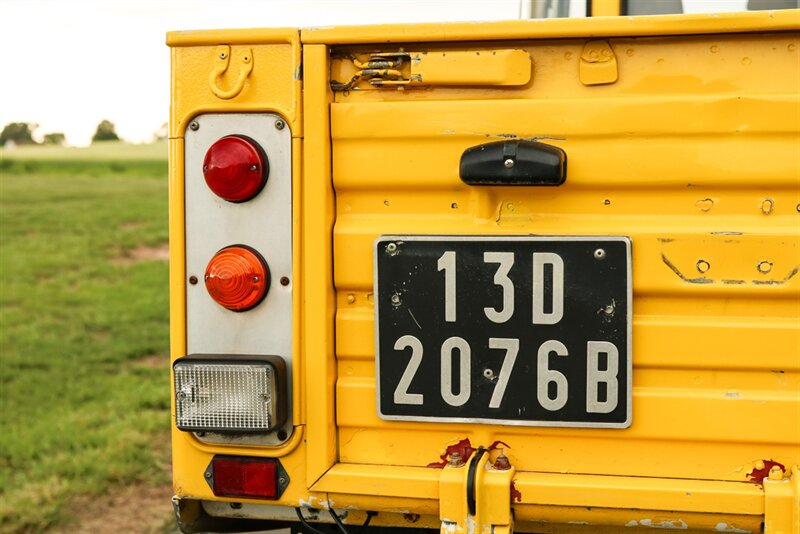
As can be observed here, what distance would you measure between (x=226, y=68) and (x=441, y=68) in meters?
0.55

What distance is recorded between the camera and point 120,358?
8211mm

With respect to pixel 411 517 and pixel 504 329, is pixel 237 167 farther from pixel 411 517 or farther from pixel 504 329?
pixel 411 517

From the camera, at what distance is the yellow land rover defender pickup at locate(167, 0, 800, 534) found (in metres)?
2.13

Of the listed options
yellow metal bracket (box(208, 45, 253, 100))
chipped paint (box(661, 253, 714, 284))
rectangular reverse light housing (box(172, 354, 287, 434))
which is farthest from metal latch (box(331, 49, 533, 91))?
rectangular reverse light housing (box(172, 354, 287, 434))

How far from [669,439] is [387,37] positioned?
119 centimetres

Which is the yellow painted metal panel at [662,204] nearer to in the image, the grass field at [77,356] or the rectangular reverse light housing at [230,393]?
the rectangular reverse light housing at [230,393]

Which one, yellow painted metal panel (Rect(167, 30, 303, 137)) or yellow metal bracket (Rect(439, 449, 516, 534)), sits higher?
yellow painted metal panel (Rect(167, 30, 303, 137))

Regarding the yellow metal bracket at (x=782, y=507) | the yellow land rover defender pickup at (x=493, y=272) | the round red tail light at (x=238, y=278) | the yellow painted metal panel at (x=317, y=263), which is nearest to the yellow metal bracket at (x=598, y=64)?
the yellow land rover defender pickup at (x=493, y=272)

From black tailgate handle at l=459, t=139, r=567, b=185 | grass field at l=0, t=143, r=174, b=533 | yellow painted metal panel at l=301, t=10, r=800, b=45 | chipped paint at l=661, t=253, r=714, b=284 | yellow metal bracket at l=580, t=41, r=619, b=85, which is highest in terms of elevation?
yellow painted metal panel at l=301, t=10, r=800, b=45

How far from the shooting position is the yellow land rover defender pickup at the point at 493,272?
6.98 feet

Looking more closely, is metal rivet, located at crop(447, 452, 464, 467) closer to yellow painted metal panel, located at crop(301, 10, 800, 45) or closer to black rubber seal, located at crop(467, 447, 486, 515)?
black rubber seal, located at crop(467, 447, 486, 515)

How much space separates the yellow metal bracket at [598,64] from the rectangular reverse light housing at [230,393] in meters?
1.03

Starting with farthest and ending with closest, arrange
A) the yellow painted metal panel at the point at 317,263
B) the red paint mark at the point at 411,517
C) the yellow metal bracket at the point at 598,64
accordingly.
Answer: the red paint mark at the point at 411,517
the yellow painted metal panel at the point at 317,263
the yellow metal bracket at the point at 598,64

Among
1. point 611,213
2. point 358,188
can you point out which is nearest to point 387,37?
point 358,188
